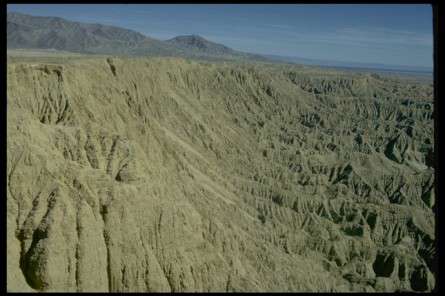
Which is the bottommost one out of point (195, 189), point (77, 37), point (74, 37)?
point (195, 189)

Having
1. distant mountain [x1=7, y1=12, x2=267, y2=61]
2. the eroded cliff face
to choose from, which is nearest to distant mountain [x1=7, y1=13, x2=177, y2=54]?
distant mountain [x1=7, y1=12, x2=267, y2=61]

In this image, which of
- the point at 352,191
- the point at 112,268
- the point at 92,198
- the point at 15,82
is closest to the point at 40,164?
the point at 92,198

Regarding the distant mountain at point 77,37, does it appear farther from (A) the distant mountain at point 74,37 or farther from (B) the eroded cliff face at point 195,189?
(B) the eroded cliff face at point 195,189

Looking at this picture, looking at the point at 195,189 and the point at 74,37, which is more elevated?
the point at 74,37

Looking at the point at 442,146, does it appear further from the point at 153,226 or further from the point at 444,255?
the point at 153,226

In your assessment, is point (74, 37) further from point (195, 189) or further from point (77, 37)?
point (195, 189)

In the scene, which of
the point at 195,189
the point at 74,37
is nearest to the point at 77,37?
the point at 74,37

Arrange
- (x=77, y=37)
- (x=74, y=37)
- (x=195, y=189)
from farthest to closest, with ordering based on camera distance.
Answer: (x=77, y=37) < (x=74, y=37) < (x=195, y=189)

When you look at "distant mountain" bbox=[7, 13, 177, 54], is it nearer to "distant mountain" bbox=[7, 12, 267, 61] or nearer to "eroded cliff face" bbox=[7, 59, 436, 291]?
"distant mountain" bbox=[7, 12, 267, 61]

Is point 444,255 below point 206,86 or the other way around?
below
